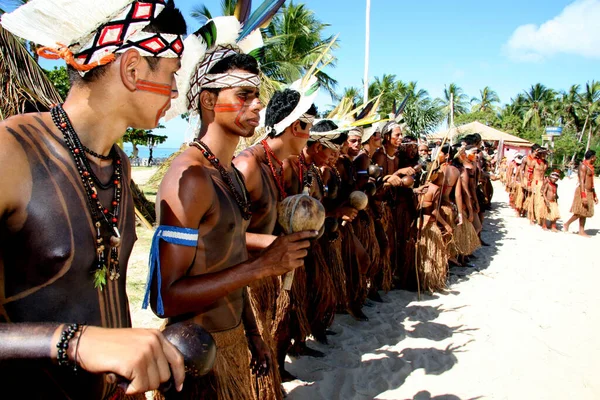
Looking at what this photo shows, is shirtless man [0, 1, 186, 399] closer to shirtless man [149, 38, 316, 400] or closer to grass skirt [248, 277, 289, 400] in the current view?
shirtless man [149, 38, 316, 400]

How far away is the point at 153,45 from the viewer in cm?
121

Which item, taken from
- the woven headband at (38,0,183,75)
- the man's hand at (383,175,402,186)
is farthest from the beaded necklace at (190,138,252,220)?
the man's hand at (383,175,402,186)

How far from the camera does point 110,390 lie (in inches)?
46.7

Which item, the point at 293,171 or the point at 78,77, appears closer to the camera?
the point at 78,77

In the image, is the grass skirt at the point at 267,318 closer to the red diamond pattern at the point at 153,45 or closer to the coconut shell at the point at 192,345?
the coconut shell at the point at 192,345

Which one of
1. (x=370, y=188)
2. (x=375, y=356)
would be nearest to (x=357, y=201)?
(x=370, y=188)

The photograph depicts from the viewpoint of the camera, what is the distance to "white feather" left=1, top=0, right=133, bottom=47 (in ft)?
3.59

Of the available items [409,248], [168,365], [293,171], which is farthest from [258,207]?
[409,248]

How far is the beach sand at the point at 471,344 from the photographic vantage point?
128 inches

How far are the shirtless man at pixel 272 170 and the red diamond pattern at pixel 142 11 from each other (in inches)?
50.7

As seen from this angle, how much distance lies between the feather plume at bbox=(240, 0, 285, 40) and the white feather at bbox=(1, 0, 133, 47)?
3.22ft

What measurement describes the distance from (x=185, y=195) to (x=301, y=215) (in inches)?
20.2

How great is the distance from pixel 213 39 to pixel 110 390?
1.59 meters

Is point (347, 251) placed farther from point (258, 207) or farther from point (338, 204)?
point (258, 207)
